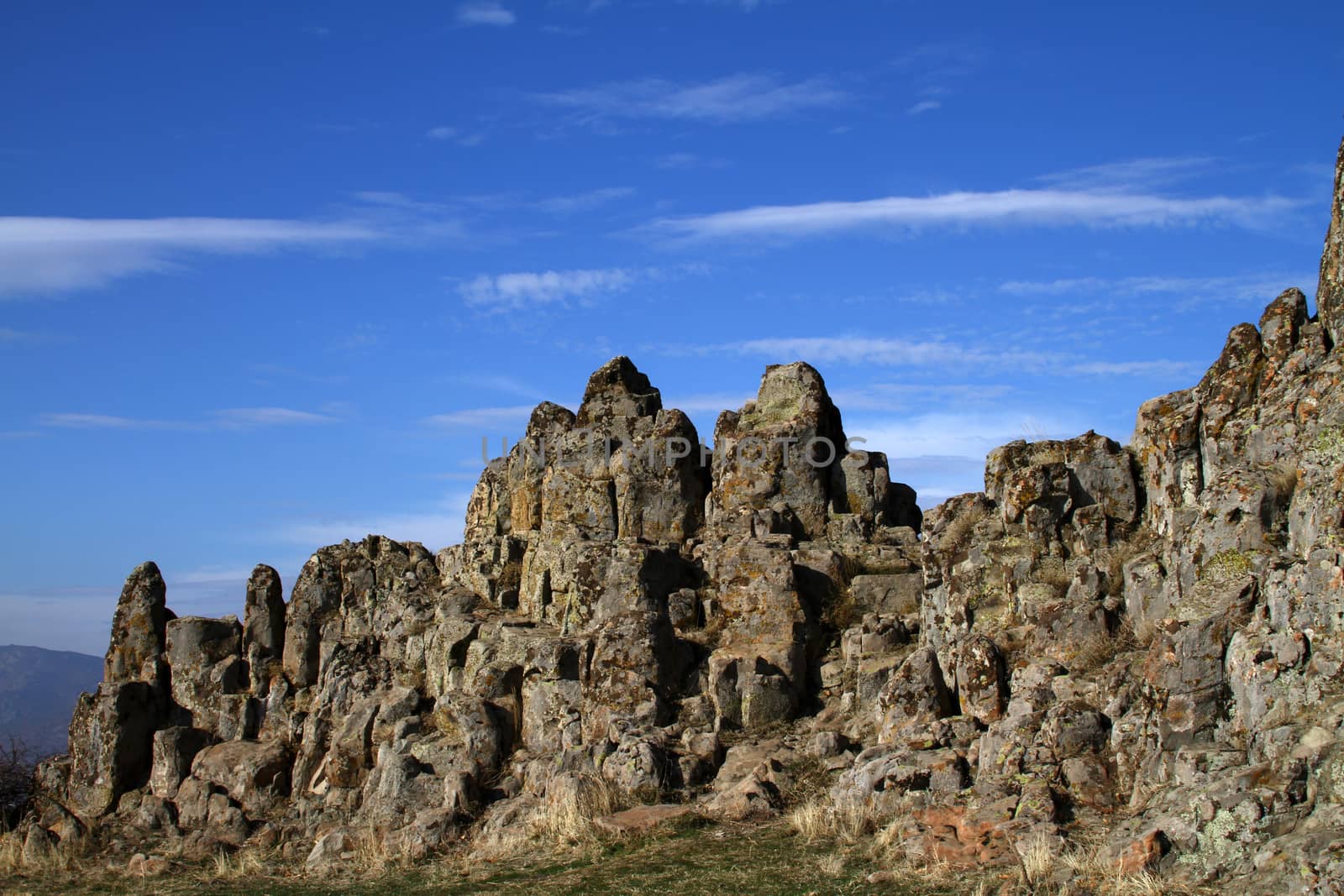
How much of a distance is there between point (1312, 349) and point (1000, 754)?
7.78 metres

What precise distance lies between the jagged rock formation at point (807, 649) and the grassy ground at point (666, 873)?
41.0 inches

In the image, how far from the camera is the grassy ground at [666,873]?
18.0 metres

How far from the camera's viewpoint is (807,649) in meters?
27.9

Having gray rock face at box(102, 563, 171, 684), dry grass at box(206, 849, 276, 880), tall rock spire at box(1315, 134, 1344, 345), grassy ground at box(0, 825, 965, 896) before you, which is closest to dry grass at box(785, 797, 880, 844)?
grassy ground at box(0, 825, 965, 896)

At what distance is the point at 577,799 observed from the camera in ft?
75.9

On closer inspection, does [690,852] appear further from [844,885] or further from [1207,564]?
[1207,564]

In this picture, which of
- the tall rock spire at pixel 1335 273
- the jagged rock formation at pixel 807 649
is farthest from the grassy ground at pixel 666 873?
the tall rock spire at pixel 1335 273

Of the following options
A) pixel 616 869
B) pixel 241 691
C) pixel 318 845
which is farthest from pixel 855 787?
pixel 241 691

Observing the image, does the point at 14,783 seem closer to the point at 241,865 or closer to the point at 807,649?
the point at 241,865

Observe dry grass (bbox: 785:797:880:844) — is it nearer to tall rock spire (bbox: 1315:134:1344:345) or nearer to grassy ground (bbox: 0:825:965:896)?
grassy ground (bbox: 0:825:965:896)

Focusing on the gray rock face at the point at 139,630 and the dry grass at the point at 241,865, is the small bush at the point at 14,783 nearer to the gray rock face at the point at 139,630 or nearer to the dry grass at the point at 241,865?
the gray rock face at the point at 139,630

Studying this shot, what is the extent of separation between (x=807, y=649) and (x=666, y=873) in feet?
29.7

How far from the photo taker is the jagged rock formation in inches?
690

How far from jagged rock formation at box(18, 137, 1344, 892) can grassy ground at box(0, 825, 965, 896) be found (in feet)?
3.42
